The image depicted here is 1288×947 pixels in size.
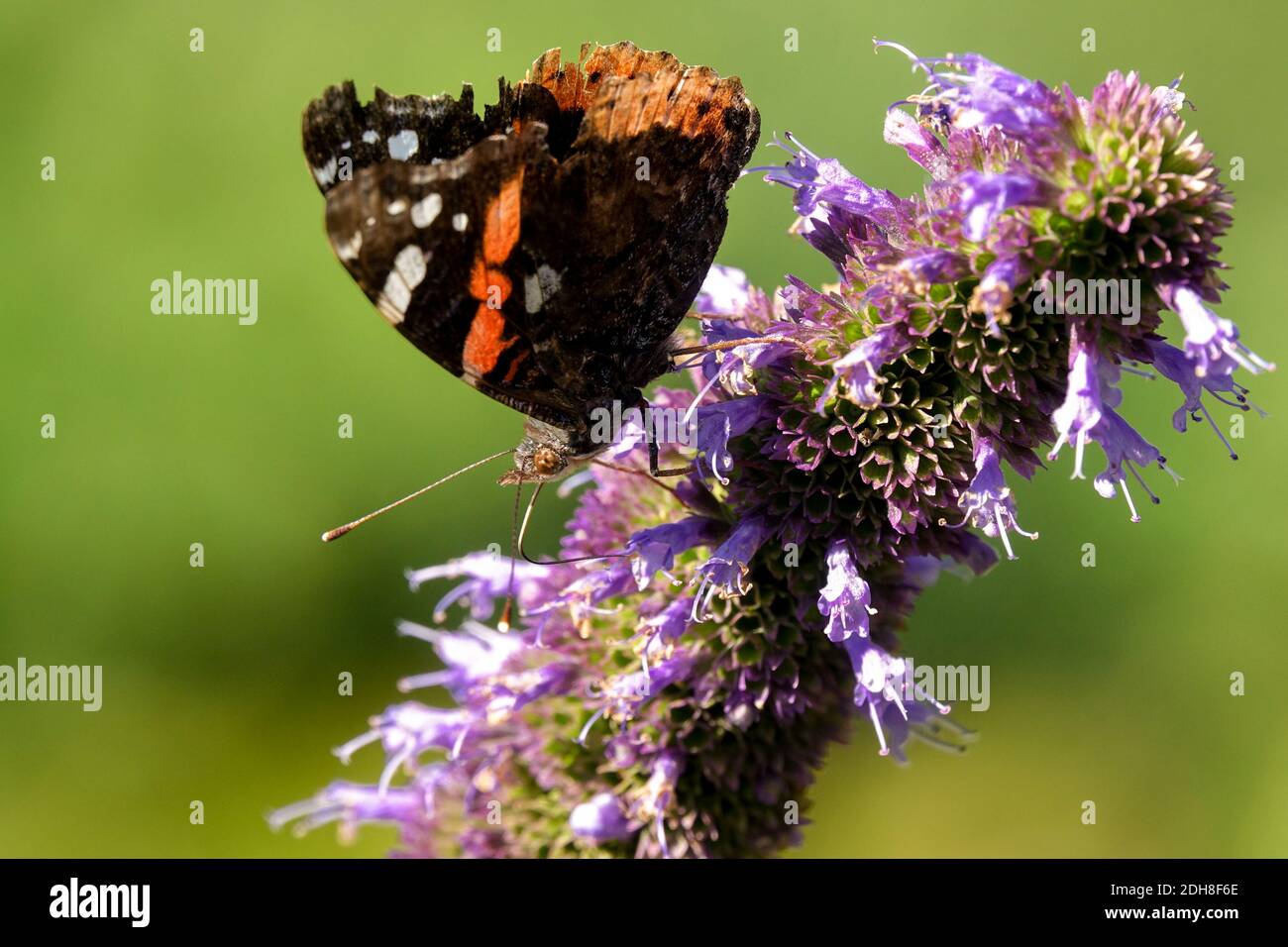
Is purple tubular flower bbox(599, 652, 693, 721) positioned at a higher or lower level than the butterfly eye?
lower

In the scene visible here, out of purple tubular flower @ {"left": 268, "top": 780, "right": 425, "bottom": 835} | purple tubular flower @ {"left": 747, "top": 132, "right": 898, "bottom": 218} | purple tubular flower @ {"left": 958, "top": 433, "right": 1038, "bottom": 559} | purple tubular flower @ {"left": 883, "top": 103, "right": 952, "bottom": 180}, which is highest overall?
purple tubular flower @ {"left": 883, "top": 103, "right": 952, "bottom": 180}

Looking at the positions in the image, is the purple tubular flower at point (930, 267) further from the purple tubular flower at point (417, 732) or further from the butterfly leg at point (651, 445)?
the purple tubular flower at point (417, 732)

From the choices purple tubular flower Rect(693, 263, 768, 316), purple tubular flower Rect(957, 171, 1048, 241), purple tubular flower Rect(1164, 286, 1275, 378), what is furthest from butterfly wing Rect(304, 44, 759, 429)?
purple tubular flower Rect(1164, 286, 1275, 378)

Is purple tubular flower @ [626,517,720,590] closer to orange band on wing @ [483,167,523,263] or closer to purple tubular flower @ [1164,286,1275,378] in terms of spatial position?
orange band on wing @ [483,167,523,263]

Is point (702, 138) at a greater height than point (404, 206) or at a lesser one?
greater

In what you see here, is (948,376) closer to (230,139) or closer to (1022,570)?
(1022,570)

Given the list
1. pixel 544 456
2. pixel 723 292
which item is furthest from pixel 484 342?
pixel 723 292

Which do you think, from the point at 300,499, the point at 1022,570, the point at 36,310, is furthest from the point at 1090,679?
the point at 36,310

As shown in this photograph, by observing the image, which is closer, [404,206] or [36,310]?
[404,206]
